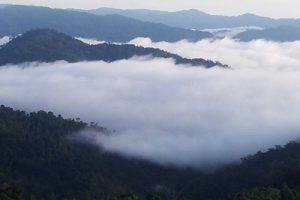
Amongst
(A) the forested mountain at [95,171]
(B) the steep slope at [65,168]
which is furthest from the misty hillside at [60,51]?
(A) the forested mountain at [95,171]

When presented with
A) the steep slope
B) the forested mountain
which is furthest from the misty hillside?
the forested mountain

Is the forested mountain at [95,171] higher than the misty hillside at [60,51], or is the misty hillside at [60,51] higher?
the misty hillside at [60,51]

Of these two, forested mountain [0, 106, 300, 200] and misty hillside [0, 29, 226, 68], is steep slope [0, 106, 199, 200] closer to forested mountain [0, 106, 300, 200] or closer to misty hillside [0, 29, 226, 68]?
forested mountain [0, 106, 300, 200]

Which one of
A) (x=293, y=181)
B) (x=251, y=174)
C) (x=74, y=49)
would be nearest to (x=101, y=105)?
(x=74, y=49)

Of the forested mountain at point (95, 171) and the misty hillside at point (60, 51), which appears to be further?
the misty hillside at point (60, 51)

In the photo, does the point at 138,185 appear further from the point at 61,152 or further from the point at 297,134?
the point at 297,134

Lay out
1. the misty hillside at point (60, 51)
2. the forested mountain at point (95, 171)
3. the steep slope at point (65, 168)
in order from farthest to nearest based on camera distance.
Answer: the misty hillside at point (60, 51) < the steep slope at point (65, 168) < the forested mountain at point (95, 171)

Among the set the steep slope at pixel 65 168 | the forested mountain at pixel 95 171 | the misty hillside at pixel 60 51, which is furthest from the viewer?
the misty hillside at pixel 60 51

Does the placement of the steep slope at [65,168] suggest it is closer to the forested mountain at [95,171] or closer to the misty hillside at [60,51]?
the forested mountain at [95,171]
